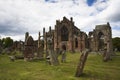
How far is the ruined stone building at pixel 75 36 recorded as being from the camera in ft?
209

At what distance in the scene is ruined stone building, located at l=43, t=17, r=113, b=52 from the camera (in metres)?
63.6

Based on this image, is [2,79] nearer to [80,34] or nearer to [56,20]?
[80,34]

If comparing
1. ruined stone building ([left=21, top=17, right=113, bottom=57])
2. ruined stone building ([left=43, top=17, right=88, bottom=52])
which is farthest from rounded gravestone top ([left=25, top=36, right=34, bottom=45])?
ruined stone building ([left=43, top=17, right=88, bottom=52])

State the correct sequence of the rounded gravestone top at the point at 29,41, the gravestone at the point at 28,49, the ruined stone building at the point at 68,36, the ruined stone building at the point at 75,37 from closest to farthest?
1. the gravestone at the point at 28,49
2. the rounded gravestone top at the point at 29,41
3. the ruined stone building at the point at 75,37
4. the ruined stone building at the point at 68,36

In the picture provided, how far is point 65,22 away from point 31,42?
1720 inches

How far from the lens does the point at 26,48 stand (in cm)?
2780

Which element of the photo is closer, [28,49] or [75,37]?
[28,49]

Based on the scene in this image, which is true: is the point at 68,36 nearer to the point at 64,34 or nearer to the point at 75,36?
the point at 64,34

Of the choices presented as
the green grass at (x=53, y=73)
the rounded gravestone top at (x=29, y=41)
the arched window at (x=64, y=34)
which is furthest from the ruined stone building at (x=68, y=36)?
the green grass at (x=53, y=73)

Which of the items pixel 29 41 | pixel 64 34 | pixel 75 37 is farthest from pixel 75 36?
pixel 29 41

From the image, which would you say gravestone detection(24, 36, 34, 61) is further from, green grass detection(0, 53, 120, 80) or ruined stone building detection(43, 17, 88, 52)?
ruined stone building detection(43, 17, 88, 52)

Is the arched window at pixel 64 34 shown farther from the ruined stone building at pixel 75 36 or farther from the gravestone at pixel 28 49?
the gravestone at pixel 28 49

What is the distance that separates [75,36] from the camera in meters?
68.6

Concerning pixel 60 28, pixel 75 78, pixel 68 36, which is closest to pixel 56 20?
pixel 60 28
